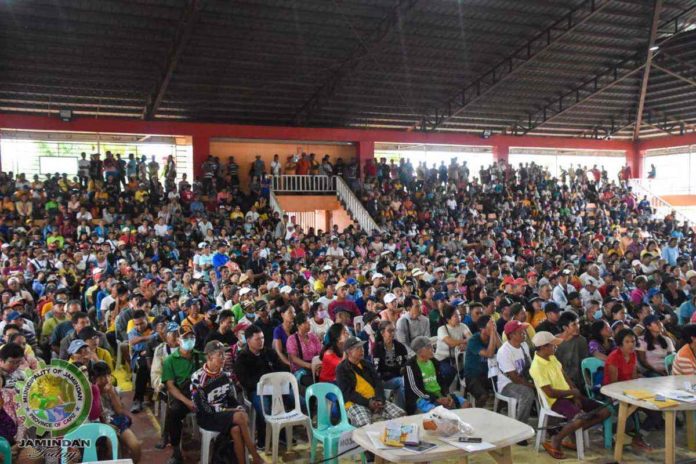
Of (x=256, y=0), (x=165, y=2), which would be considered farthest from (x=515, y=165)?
(x=165, y=2)

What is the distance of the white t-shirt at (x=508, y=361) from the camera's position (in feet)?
19.0

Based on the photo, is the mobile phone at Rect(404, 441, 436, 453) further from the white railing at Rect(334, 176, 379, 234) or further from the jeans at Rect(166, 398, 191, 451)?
the white railing at Rect(334, 176, 379, 234)

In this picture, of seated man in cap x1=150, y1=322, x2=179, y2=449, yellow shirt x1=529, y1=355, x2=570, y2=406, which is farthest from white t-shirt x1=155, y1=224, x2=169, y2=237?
yellow shirt x1=529, y1=355, x2=570, y2=406

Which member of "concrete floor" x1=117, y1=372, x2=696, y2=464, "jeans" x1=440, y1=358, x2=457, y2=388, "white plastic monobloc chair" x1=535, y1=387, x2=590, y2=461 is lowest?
"concrete floor" x1=117, y1=372, x2=696, y2=464

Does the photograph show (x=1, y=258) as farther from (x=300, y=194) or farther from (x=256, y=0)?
(x=300, y=194)

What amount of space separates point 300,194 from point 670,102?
44.2ft

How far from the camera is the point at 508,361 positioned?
5.78m

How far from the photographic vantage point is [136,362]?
6555 millimetres

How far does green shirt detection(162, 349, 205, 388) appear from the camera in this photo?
541 centimetres

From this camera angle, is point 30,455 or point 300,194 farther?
point 300,194

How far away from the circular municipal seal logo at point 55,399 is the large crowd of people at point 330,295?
0.42m

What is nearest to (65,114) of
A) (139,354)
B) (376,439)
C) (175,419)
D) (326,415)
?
(139,354)

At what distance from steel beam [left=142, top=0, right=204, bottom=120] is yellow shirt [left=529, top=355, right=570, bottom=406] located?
9.99 meters

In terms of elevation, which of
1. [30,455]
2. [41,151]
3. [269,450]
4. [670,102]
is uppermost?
[670,102]
